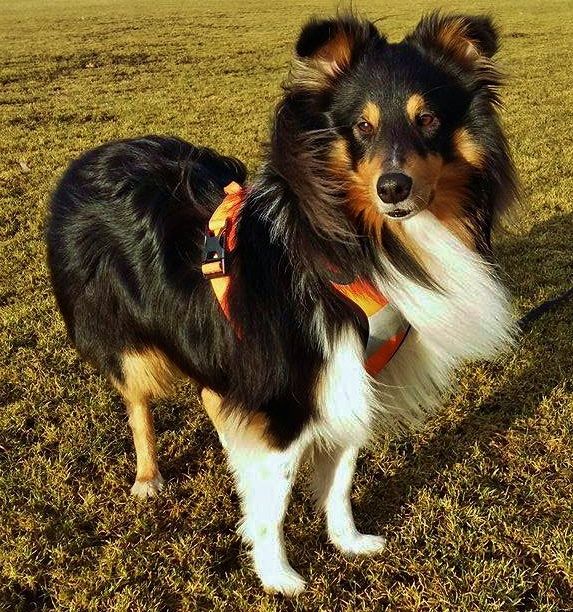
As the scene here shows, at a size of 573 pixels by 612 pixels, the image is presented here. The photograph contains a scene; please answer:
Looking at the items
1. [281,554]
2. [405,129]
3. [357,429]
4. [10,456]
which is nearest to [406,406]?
[357,429]

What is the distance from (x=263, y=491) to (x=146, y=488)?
906mm

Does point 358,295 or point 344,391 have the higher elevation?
point 358,295

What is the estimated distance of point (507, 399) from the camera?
3627 millimetres

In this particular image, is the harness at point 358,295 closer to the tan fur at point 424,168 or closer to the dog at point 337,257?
the dog at point 337,257

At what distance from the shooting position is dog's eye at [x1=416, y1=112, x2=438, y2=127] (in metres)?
2.01

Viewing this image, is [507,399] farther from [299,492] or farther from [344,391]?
[344,391]

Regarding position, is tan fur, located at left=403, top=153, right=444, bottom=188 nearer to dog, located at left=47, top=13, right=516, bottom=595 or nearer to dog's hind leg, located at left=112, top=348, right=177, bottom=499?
dog, located at left=47, top=13, right=516, bottom=595

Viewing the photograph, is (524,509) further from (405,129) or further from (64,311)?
(64,311)

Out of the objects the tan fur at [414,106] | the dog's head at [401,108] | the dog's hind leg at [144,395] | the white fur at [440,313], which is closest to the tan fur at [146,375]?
the dog's hind leg at [144,395]

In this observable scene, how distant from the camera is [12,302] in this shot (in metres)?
4.69

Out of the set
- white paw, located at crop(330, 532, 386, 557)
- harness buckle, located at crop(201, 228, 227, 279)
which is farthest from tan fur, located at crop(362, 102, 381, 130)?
white paw, located at crop(330, 532, 386, 557)

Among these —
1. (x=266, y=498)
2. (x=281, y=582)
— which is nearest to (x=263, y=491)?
(x=266, y=498)

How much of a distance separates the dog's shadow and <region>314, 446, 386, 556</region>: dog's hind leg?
0.16m

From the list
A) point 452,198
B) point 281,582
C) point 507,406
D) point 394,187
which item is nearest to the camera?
point 394,187
